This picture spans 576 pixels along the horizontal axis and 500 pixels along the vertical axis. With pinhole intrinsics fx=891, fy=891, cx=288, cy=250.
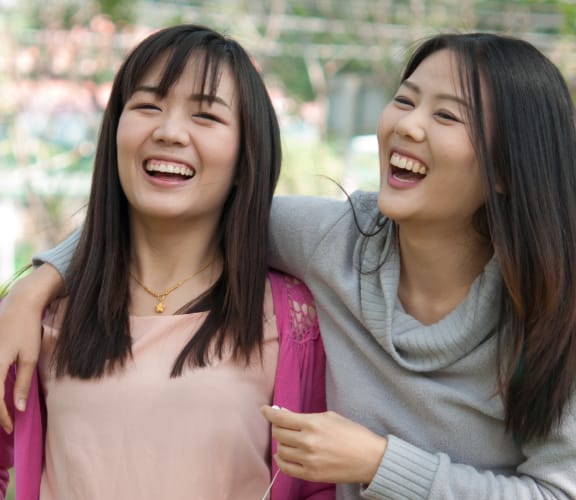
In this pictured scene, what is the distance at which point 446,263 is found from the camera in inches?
71.7

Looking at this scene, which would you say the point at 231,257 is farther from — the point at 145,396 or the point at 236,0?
the point at 236,0

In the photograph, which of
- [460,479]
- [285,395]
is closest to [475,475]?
[460,479]

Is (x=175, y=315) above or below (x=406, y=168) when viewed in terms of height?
below

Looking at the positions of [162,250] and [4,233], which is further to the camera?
[4,233]

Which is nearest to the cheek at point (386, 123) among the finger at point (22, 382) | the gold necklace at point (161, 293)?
the gold necklace at point (161, 293)

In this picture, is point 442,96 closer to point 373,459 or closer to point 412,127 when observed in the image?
point 412,127

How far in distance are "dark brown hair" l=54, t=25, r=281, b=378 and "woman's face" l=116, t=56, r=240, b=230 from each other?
0.09 ft

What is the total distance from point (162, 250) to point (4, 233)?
4236mm

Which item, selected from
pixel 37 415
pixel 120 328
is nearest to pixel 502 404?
pixel 120 328

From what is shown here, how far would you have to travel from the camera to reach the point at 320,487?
1.95 meters

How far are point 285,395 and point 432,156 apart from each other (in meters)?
0.58

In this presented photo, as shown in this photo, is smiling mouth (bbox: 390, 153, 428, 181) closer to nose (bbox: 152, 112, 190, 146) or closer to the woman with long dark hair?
the woman with long dark hair

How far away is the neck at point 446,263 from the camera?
1.81 metres

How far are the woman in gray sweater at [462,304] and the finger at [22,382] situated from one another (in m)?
0.04
